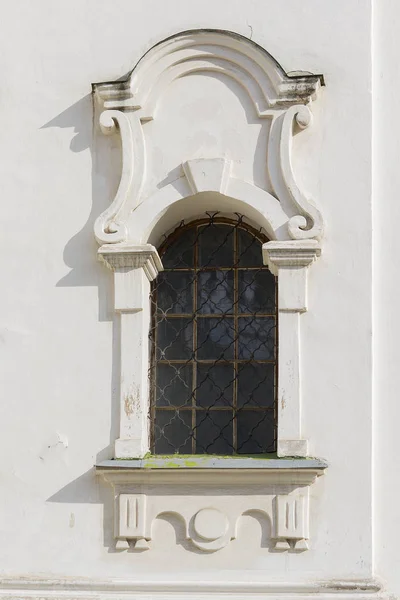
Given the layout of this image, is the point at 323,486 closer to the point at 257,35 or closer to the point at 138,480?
the point at 138,480

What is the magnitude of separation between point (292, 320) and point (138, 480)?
1389mm

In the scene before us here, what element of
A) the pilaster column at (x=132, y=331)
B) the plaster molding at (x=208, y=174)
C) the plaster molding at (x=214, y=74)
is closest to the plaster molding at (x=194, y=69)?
the plaster molding at (x=214, y=74)

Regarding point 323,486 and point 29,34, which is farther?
point 29,34

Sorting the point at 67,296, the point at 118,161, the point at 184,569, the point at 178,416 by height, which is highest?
the point at 118,161

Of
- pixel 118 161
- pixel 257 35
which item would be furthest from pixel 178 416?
pixel 257 35

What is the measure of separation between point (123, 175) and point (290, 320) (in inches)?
56.6

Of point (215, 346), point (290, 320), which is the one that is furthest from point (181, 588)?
point (290, 320)

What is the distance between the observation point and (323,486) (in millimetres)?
10422

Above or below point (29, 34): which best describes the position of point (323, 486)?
below

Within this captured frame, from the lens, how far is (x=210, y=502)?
10461 millimetres

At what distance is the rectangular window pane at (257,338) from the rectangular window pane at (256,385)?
67 mm

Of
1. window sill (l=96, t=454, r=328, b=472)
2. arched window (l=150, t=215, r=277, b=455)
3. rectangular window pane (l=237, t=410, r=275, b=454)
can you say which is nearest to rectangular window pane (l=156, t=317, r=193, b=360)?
arched window (l=150, t=215, r=277, b=455)

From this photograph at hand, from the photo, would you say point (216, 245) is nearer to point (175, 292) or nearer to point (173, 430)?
point (175, 292)

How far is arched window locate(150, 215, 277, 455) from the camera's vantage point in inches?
430
